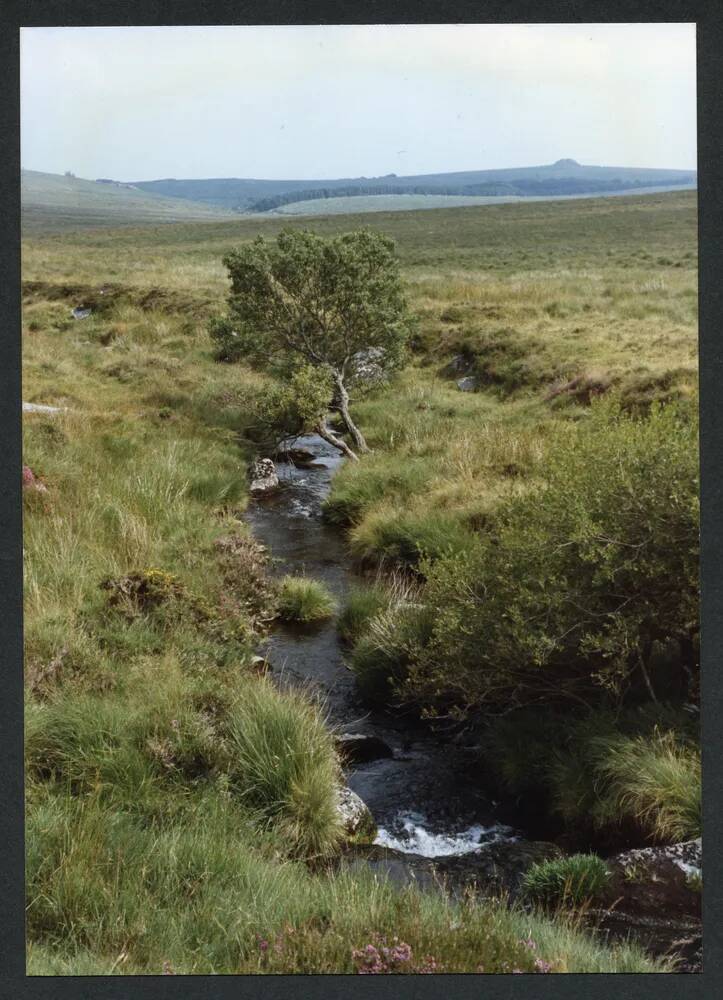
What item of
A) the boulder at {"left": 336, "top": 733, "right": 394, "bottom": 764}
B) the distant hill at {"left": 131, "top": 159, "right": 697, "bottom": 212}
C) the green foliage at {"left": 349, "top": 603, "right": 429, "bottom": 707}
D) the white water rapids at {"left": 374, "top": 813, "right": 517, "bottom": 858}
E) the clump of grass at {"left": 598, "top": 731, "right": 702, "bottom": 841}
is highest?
the distant hill at {"left": 131, "top": 159, "right": 697, "bottom": 212}

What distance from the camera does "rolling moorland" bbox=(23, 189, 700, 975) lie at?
4262 mm

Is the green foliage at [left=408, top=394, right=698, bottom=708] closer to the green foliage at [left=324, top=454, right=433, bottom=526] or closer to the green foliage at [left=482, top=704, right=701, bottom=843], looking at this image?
the green foliage at [left=482, top=704, right=701, bottom=843]

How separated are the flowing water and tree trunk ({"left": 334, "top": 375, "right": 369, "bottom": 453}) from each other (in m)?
2.69

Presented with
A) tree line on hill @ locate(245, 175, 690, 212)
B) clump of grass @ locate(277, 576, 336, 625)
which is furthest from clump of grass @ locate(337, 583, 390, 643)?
tree line on hill @ locate(245, 175, 690, 212)

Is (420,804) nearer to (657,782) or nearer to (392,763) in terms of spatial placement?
(392,763)

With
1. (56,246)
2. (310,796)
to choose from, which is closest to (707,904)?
(310,796)

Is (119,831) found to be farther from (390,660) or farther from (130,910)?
(390,660)

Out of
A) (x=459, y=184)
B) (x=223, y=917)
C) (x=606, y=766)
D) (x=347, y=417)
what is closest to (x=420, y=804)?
(x=606, y=766)

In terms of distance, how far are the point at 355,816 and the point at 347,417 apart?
7.07m

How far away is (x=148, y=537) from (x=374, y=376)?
16.0ft

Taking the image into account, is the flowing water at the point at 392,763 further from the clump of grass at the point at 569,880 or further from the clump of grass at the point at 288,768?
the clump of grass at the point at 569,880

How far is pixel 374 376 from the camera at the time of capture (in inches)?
491

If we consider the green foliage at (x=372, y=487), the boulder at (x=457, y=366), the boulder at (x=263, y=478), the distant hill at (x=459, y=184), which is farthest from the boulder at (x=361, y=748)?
the boulder at (x=457, y=366)

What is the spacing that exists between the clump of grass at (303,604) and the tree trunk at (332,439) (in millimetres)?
3789
